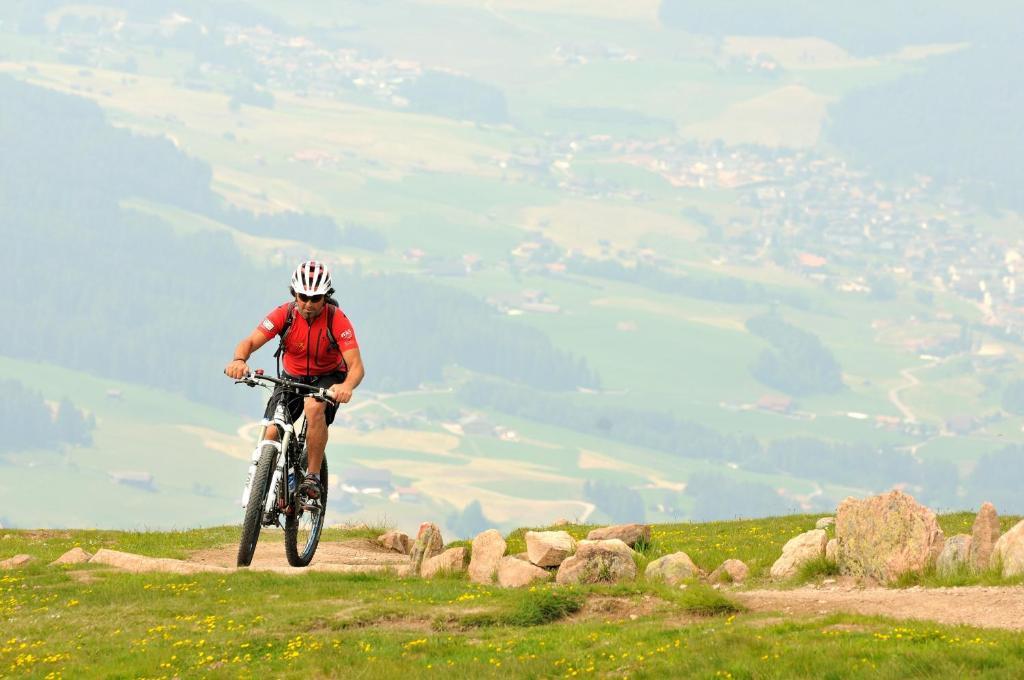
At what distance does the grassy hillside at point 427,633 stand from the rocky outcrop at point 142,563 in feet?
2.65

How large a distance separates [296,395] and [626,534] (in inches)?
274

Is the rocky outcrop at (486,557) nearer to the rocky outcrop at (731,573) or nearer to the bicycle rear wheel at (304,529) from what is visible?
the bicycle rear wheel at (304,529)

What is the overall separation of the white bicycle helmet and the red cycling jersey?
398mm

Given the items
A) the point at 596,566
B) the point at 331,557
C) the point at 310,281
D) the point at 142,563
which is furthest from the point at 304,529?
the point at 310,281

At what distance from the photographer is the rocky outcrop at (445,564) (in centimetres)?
2516

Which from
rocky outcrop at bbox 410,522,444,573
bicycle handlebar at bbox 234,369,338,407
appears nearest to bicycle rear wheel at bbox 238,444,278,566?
bicycle handlebar at bbox 234,369,338,407

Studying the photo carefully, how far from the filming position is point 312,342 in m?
22.8

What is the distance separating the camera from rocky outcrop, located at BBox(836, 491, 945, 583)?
70.9 feet

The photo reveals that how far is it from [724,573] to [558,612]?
513cm

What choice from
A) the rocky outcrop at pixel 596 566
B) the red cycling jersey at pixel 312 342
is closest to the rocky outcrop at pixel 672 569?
the rocky outcrop at pixel 596 566

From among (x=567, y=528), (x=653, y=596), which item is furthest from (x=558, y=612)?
(x=567, y=528)

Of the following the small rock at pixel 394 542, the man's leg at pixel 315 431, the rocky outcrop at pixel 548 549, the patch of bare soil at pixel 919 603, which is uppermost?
the man's leg at pixel 315 431

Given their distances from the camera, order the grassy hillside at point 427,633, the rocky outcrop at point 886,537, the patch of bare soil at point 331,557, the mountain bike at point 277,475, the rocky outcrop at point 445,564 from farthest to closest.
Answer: the patch of bare soil at point 331,557, the rocky outcrop at point 445,564, the mountain bike at point 277,475, the rocky outcrop at point 886,537, the grassy hillside at point 427,633

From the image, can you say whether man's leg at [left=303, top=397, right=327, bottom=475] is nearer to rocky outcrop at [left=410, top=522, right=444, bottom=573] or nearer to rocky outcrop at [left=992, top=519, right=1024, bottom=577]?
rocky outcrop at [left=410, top=522, right=444, bottom=573]
